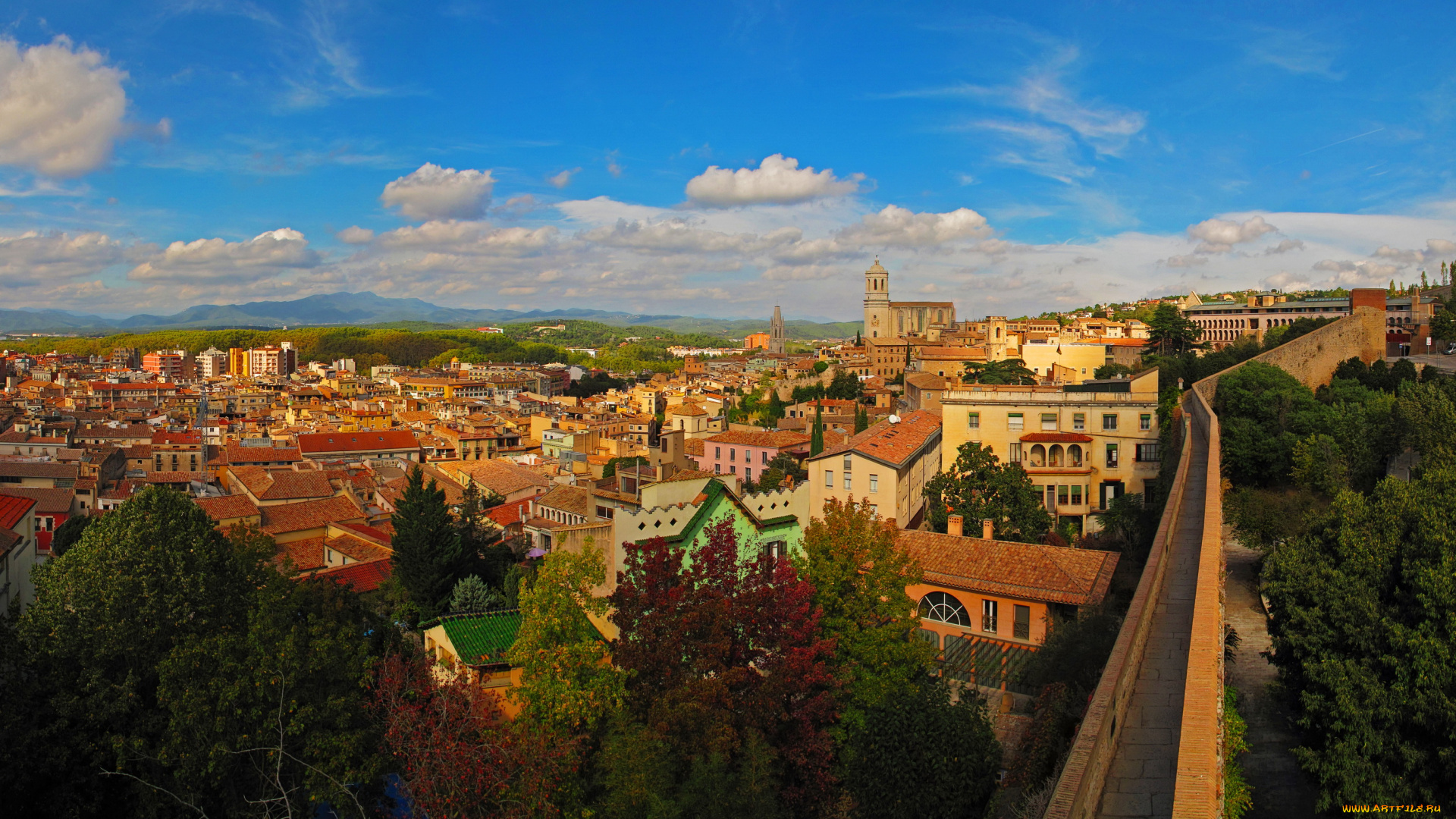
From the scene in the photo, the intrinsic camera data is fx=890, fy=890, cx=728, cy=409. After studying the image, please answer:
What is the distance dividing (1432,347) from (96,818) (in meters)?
62.2

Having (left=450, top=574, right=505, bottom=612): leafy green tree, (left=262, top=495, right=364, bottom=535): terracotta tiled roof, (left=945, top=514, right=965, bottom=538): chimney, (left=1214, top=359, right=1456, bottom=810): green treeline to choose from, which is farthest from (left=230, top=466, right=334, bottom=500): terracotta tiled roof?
(left=1214, top=359, right=1456, bottom=810): green treeline

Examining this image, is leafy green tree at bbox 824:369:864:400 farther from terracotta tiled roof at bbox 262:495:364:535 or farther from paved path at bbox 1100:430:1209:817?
paved path at bbox 1100:430:1209:817

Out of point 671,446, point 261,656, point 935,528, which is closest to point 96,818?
point 261,656

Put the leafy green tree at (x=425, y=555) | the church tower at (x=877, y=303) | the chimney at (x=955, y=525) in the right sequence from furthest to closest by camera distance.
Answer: the church tower at (x=877, y=303) → the chimney at (x=955, y=525) → the leafy green tree at (x=425, y=555)

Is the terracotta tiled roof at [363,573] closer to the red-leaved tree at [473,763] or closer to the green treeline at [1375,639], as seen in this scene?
the red-leaved tree at [473,763]

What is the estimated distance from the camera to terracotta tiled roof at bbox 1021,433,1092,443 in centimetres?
2872

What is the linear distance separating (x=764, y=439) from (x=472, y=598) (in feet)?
96.7

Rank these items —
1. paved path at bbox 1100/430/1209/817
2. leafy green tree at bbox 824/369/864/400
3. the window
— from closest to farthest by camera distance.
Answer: paved path at bbox 1100/430/1209/817 < the window < leafy green tree at bbox 824/369/864/400

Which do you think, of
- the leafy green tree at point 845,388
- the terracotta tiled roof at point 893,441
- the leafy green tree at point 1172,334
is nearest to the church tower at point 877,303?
the leafy green tree at point 845,388

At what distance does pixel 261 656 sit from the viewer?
1104 centimetres

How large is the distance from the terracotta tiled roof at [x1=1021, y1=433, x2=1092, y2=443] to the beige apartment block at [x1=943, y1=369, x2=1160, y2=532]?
1.0 inches

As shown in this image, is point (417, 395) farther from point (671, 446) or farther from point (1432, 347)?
point (1432, 347)

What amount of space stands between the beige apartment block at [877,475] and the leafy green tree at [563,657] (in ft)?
46.8

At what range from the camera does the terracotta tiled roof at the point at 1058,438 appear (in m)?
28.7
